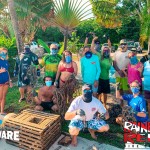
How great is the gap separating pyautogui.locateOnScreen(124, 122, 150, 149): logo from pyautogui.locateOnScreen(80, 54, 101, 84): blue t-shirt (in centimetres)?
170

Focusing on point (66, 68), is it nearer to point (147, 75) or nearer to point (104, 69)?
point (104, 69)

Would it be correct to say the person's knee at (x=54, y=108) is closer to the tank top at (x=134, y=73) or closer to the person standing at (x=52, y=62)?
the person standing at (x=52, y=62)

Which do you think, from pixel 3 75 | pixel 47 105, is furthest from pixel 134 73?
pixel 3 75

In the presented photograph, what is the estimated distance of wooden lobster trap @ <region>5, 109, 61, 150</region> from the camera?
4723mm

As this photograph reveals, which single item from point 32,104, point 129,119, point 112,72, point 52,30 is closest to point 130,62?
point 112,72

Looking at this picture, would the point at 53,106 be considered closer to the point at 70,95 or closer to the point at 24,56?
the point at 70,95

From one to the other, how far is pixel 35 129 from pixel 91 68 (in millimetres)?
2382

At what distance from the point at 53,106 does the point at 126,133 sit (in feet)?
6.36

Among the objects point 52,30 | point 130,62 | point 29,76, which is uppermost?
point 52,30

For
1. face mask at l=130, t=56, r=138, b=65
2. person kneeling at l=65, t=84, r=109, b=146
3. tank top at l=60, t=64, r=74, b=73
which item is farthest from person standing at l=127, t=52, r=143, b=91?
person kneeling at l=65, t=84, r=109, b=146

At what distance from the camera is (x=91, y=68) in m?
6.41

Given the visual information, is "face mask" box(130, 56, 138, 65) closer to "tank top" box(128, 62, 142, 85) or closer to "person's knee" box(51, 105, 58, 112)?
"tank top" box(128, 62, 142, 85)

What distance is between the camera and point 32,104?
Answer: 267 inches

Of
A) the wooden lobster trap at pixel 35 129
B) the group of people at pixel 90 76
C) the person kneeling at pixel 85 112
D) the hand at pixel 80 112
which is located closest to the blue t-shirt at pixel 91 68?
the group of people at pixel 90 76
